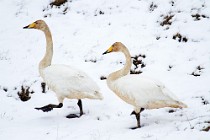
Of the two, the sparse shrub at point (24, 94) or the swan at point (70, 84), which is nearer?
the swan at point (70, 84)

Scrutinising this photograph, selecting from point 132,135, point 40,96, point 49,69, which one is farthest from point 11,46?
point 132,135

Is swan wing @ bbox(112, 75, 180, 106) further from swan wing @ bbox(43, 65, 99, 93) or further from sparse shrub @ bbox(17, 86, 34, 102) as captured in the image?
sparse shrub @ bbox(17, 86, 34, 102)

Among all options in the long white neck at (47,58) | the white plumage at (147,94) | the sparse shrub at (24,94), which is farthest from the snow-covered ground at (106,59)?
the long white neck at (47,58)

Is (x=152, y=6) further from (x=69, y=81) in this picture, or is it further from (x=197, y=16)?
(x=69, y=81)

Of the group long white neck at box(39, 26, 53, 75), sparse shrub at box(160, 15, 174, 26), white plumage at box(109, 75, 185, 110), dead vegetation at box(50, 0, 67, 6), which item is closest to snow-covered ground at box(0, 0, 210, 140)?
sparse shrub at box(160, 15, 174, 26)

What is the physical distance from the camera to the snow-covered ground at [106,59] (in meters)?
6.22

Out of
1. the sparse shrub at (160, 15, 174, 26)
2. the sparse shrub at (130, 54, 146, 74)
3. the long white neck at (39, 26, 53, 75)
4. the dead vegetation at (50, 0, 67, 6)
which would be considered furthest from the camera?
the dead vegetation at (50, 0, 67, 6)

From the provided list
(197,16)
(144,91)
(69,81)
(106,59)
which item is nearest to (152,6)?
(197,16)

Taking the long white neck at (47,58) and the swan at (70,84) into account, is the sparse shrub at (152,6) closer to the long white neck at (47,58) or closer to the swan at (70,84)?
the long white neck at (47,58)

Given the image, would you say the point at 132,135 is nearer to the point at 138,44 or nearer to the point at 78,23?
the point at 138,44

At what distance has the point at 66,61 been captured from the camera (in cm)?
991

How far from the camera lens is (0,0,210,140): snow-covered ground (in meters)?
6.22

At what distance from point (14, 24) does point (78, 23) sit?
249 centimetres

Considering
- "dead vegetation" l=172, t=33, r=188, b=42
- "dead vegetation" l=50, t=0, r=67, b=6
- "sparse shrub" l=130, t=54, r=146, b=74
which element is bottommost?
"sparse shrub" l=130, t=54, r=146, b=74
